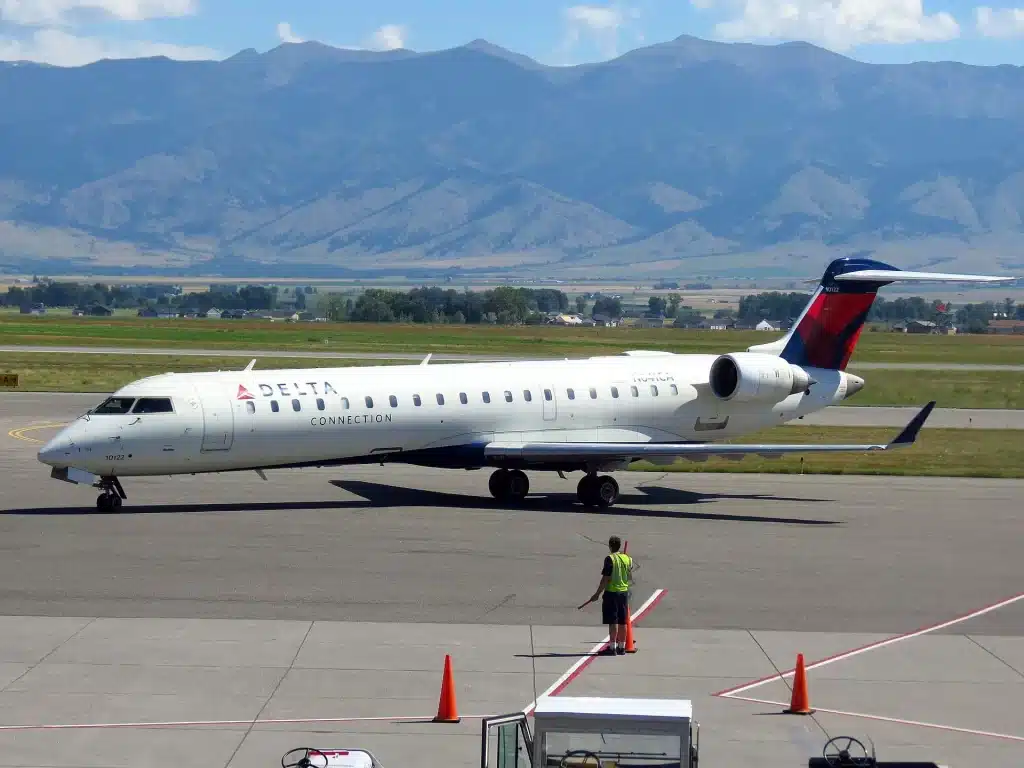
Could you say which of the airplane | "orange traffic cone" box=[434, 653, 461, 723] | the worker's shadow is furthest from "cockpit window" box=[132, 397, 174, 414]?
"orange traffic cone" box=[434, 653, 461, 723]

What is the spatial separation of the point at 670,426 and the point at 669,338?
286 ft

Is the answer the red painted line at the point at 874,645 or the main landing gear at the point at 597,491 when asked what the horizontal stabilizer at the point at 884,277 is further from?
the red painted line at the point at 874,645

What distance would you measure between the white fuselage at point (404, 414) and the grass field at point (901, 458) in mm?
4150

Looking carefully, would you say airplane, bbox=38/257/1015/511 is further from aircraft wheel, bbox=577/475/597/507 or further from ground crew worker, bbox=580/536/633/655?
ground crew worker, bbox=580/536/633/655

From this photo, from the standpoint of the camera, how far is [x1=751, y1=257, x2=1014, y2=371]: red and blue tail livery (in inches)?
1457

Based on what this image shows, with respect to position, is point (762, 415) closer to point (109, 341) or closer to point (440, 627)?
point (440, 627)

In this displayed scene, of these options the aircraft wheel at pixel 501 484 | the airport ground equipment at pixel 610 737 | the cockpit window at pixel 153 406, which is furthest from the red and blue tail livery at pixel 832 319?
the airport ground equipment at pixel 610 737

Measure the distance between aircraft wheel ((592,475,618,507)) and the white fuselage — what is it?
1.73 m

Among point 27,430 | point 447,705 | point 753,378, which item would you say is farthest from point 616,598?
point 27,430

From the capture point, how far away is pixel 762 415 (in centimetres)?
3591

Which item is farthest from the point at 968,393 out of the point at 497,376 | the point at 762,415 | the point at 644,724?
the point at 644,724

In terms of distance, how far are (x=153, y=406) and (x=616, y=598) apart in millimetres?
13384

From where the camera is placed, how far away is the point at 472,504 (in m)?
32.6

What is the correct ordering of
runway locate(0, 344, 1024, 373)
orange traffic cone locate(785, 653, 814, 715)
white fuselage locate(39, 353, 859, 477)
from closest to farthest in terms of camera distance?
orange traffic cone locate(785, 653, 814, 715), white fuselage locate(39, 353, 859, 477), runway locate(0, 344, 1024, 373)
